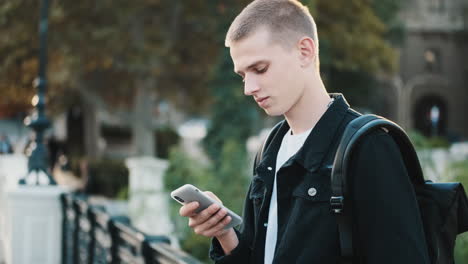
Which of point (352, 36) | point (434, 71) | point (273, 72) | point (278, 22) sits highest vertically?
point (352, 36)

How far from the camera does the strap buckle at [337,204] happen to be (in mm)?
2139

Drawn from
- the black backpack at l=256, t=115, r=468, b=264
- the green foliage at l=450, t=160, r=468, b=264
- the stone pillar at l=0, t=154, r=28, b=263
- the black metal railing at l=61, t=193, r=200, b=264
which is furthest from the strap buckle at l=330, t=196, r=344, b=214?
the stone pillar at l=0, t=154, r=28, b=263

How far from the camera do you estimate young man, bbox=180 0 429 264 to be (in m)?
2.10

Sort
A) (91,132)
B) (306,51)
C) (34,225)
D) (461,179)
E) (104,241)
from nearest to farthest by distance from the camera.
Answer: (306,51), (104,241), (461,179), (34,225), (91,132)

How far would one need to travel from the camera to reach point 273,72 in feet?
7.91

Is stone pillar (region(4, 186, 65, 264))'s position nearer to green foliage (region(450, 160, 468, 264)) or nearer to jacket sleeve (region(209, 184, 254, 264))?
green foliage (region(450, 160, 468, 264))

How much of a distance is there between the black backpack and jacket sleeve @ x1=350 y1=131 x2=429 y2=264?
0.09 ft

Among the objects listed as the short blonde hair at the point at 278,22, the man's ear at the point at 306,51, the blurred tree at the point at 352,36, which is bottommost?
the man's ear at the point at 306,51

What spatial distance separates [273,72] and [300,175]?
32cm

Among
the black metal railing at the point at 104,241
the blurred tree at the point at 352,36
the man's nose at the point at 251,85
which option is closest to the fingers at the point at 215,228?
the man's nose at the point at 251,85

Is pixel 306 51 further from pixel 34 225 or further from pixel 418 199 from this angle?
pixel 34 225

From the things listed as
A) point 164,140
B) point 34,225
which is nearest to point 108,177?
point 164,140

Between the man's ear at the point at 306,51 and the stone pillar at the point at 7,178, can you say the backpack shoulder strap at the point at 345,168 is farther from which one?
the stone pillar at the point at 7,178

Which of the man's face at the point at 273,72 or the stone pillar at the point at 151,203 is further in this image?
the stone pillar at the point at 151,203
